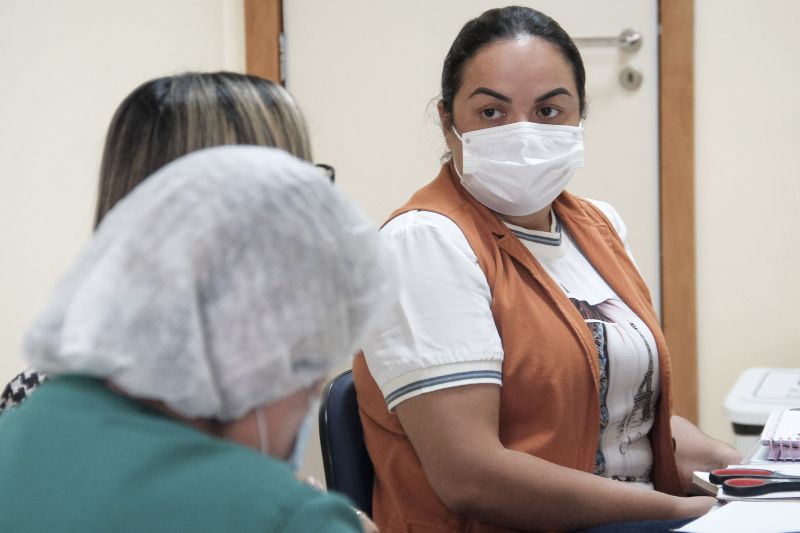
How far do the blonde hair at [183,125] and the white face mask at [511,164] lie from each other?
54cm

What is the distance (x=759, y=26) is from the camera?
2.59 metres

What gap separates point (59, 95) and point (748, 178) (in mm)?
1907

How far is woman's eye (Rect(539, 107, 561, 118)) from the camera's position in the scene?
1.67 metres

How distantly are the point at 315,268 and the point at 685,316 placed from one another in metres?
2.15

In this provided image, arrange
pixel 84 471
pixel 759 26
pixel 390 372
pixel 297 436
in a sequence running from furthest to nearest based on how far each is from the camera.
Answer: pixel 759 26, pixel 390 372, pixel 297 436, pixel 84 471

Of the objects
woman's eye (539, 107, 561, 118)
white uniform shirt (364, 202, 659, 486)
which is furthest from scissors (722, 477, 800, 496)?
woman's eye (539, 107, 561, 118)

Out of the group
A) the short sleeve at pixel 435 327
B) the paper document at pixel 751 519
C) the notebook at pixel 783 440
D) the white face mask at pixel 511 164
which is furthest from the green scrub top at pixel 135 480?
the white face mask at pixel 511 164

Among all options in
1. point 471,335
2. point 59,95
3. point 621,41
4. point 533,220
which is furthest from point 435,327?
point 59,95

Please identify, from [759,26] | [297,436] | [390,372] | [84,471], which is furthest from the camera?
[759,26]

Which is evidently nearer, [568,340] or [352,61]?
[568,340]

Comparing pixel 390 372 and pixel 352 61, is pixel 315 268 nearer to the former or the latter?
pixel 390 372

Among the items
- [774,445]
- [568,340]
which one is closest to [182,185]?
[568,340]

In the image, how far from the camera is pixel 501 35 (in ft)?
5.32

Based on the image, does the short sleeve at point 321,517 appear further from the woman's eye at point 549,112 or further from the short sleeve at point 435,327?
the woman's eye at point 549,112
